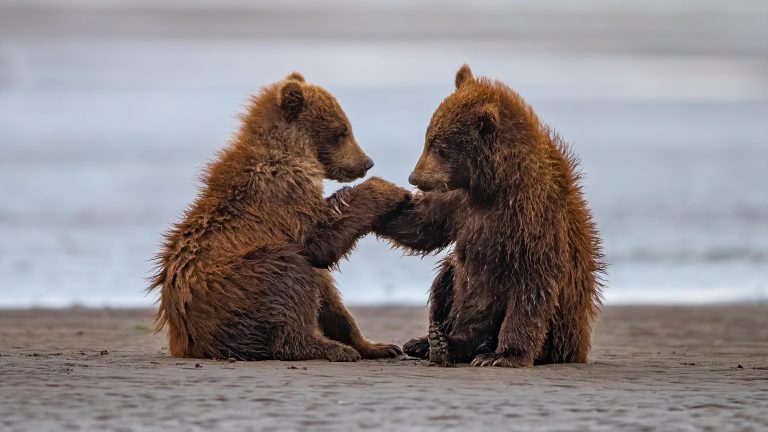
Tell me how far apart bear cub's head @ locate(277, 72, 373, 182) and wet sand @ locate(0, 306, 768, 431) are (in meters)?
1.33

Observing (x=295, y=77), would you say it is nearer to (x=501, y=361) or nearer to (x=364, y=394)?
(x=501, y=361)

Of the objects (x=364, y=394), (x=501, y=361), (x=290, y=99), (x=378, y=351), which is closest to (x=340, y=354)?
(x=378, y=351)

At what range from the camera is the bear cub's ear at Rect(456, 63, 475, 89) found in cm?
851

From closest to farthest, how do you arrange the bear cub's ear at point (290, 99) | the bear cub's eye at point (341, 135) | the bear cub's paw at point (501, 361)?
the bear cub's paw at point (501, 361), the bear cub's ear at point (290, 99), the bear cub's eye at point (341, 135)

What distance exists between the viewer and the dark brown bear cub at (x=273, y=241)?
8.06 meters

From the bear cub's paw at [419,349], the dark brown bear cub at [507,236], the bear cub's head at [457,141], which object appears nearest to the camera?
the dark brown bear cub at [507,236]

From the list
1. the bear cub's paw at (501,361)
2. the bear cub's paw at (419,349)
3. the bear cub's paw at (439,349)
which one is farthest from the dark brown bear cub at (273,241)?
the bear cub's paw at (501,361)

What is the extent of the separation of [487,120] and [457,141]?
0.22 meters

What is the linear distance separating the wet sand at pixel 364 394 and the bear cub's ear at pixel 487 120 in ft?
4.32

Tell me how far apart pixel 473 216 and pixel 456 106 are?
62 centimetres

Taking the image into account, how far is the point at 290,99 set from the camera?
8.82 m

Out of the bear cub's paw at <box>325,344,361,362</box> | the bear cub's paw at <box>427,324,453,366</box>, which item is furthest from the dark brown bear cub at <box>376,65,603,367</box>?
the bear cub's paw at <box>325,344,361,362</box>

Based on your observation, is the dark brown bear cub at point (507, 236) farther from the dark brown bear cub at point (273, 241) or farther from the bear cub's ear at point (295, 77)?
the bear cub's ear at point (295, 77)

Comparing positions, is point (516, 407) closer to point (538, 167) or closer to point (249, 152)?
point (538, 167)
